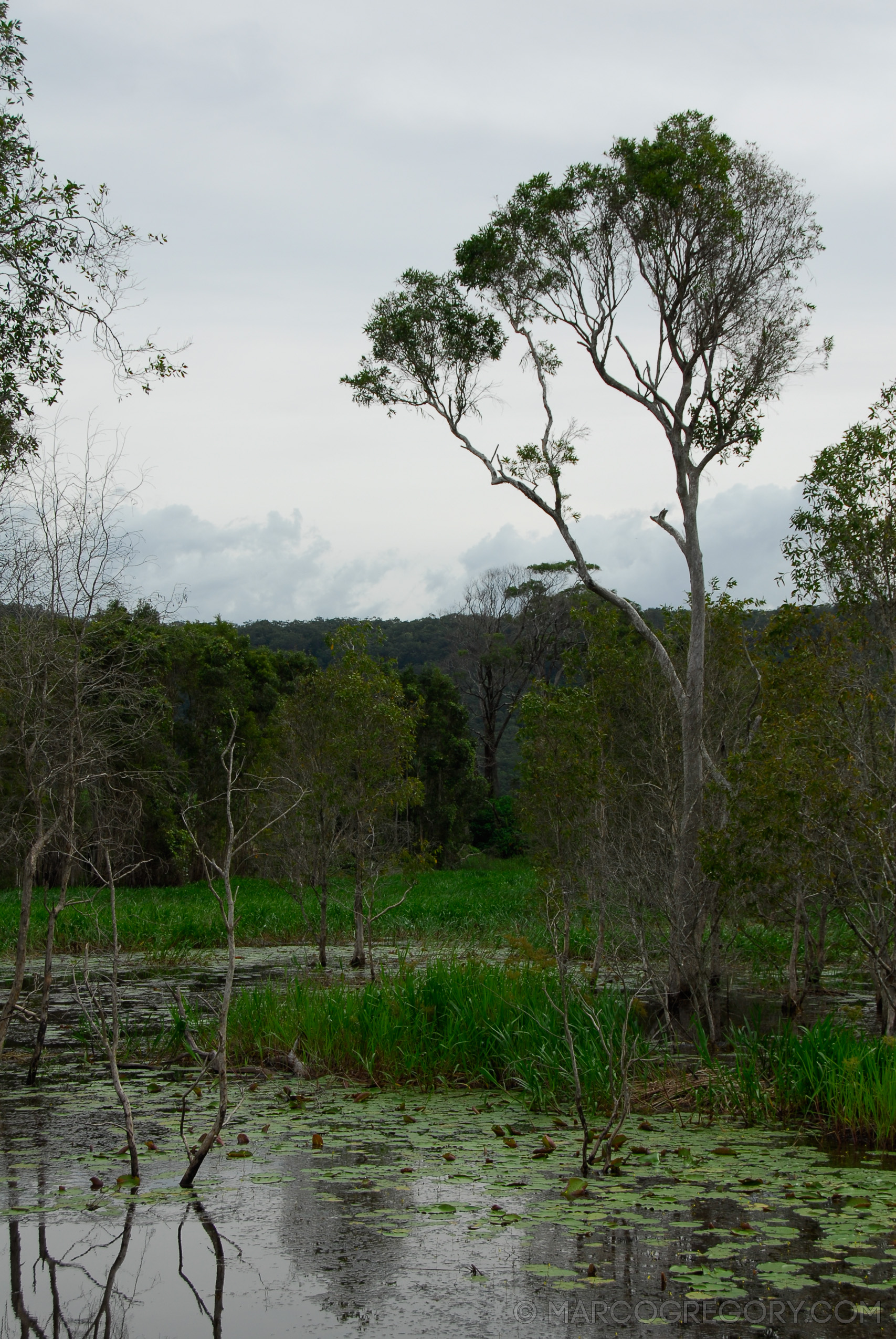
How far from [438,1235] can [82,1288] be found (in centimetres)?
146

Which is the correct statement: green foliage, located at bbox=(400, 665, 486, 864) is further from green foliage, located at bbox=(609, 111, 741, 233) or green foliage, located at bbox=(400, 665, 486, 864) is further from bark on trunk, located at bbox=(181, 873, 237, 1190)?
bark on trunk, located at bbox=(181, 873, 237, 1190)

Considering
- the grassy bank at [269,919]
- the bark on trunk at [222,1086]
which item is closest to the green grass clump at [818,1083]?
the bark on trunk at [222,1086]

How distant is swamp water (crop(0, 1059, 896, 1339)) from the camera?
12.9 feet

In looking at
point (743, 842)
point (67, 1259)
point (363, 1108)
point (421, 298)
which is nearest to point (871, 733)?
point (743, 842)

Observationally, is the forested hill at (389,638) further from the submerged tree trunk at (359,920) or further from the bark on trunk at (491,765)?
the submerged tree trunk at (359,920)

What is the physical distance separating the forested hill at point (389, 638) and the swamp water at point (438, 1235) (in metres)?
Answer: 50.5

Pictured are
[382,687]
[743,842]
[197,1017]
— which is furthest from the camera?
[382,687]

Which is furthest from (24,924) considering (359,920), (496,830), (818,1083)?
(496,830)

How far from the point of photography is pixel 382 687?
17328 mm

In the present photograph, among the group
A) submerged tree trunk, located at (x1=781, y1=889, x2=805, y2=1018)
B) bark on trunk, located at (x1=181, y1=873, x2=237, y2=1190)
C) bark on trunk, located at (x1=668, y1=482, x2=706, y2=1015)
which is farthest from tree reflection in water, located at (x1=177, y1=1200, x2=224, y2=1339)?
submerged tree trunk, located at (x1=781, y1=889, x2=805, y2=1018)

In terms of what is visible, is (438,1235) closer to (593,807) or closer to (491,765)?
(593,807)

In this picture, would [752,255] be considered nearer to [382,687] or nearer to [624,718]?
[624,718]

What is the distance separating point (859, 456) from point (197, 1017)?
36.3ft

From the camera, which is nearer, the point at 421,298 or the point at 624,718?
the point at 624,718
